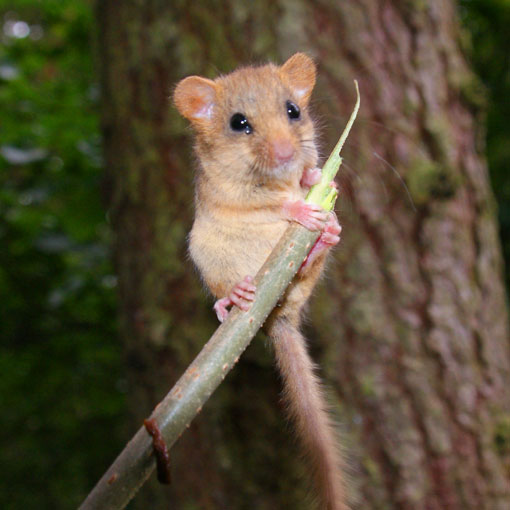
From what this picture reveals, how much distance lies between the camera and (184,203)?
3.29 metres

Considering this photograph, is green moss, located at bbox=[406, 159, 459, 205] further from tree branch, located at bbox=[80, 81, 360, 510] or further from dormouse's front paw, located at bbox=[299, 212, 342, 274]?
tree branch, located at bbox=[80, 81, 360, 510]

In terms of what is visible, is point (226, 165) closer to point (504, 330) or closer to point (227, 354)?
point (227, 354)

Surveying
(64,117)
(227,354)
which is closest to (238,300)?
(227,354)

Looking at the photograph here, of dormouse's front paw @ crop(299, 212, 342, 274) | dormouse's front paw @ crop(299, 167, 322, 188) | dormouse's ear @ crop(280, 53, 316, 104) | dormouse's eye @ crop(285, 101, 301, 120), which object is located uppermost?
dormouse's ear @ crop(280, 53, 316, 104)

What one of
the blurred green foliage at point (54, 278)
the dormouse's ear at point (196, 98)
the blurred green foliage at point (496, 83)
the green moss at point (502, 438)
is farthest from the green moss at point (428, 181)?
the blurred green foliage at point (54, 278)

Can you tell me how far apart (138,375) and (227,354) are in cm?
257

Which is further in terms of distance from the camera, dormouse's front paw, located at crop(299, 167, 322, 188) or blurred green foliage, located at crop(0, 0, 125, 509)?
blurred green foliage, located at crop(0, 0, 125, 509)

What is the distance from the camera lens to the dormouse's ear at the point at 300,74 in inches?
60.4

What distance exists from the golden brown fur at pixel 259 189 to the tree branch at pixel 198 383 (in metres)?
0.40

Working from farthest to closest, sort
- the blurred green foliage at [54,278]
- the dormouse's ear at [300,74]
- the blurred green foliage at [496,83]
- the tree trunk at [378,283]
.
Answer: the blurred green foliage at [496,83]
the blurred green foliage at [54,278]
the tree trunk at [378,283]
the dormouse's ear at [300,74]

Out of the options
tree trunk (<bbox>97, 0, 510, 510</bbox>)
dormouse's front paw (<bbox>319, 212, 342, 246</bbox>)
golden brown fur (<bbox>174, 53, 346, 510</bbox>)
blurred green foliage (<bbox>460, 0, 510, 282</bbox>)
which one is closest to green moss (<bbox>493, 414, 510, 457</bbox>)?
tree trunk (<bbox>97, 0, 510, 510</bbox>)

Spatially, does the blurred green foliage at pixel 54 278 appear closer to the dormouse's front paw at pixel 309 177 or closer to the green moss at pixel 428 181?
the green moss at pixel 428 181

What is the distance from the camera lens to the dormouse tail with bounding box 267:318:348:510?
1305 mm

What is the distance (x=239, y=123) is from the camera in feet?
5.04
